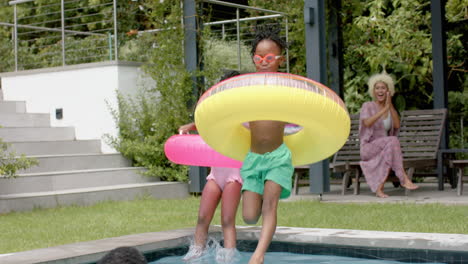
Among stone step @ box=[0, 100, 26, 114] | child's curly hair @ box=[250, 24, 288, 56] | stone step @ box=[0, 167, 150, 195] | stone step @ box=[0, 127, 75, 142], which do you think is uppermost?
child's curly hair @ box=[250, 24, 288, 56]

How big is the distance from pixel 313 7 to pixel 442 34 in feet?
7.28

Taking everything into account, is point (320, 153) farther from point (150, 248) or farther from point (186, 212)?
point (186, 212)

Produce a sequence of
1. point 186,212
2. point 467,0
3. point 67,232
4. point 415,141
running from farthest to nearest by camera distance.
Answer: point 467,0 < point 415,141 < point 186,212 < point 67,232

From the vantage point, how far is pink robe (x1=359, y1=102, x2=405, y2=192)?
Result: 8461mm

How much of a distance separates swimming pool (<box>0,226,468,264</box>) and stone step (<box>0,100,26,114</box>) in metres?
6.36

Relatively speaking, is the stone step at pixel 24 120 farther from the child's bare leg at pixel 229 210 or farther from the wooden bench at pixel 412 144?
the child's bare leg at pixel 229 210

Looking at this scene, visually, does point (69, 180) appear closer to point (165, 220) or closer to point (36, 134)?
point (36, 134)

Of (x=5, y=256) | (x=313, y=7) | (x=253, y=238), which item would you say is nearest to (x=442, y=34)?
(x=313, y=7)

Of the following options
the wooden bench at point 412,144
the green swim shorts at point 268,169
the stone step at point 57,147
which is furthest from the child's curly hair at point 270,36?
the stone step at point 57,147

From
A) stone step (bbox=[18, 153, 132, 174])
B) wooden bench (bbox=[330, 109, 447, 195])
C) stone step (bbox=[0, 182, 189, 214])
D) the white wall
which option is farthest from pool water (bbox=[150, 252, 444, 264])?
→ the white wall

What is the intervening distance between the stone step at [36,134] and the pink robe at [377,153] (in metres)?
4.44

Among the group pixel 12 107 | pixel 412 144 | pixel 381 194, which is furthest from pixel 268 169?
pixel 12 107

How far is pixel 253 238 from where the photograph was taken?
17.8 ft

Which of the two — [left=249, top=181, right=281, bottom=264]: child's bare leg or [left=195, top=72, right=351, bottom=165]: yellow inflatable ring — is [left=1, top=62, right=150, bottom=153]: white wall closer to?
[left=195, top=72, right=351, bottom=165]: yellow inflatable ring
